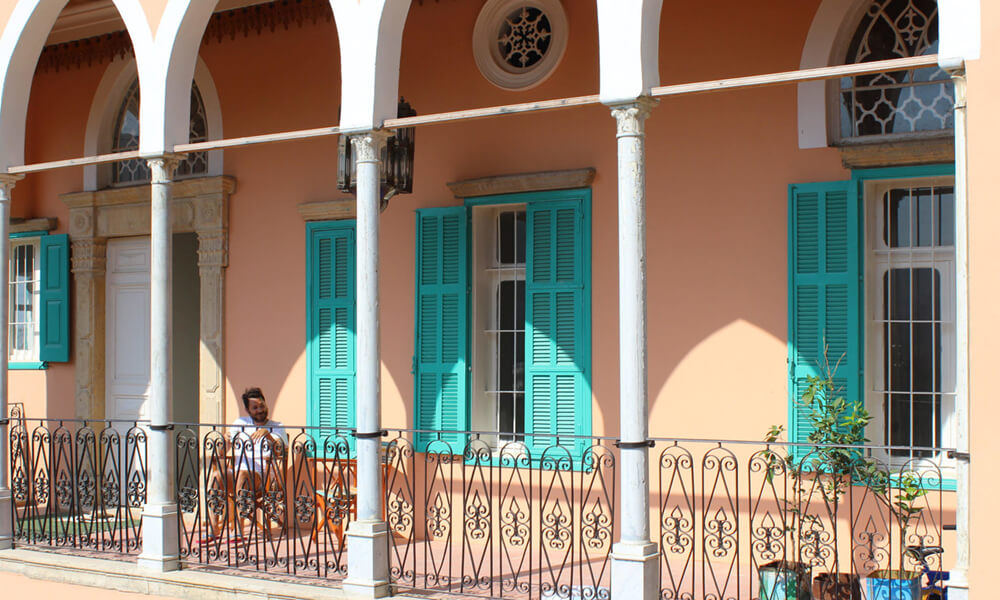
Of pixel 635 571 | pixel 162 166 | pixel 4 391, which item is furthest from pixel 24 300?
pixel 635 571

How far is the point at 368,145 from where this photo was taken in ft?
21.3

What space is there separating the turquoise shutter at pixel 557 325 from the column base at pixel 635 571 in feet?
7.42

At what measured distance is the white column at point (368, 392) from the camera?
6.34 m

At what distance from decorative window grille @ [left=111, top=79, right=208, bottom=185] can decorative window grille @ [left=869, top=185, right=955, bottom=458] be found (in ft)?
19.9

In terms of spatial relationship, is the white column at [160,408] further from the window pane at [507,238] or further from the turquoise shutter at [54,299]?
the turquoise shutter at [54,299]

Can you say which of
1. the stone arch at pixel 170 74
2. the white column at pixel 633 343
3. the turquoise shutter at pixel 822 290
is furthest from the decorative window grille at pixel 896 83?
the stone arch at pixel 170 74

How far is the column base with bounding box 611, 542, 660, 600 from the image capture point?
5492 mm

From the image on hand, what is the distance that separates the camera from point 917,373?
691 cm

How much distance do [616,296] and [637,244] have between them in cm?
215

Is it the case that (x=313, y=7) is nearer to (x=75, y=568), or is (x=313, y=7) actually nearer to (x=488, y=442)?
(x=488, y=442)

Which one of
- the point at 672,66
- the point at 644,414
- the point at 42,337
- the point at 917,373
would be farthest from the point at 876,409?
the point at 42,337

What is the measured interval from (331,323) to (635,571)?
168 inches

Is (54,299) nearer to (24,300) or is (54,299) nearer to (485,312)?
(24,300)

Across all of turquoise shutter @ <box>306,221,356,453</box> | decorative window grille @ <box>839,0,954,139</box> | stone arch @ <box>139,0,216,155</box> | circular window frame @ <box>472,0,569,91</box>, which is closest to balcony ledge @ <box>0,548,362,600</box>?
turquoise shutter @ <box>306,221,356,453</box>
